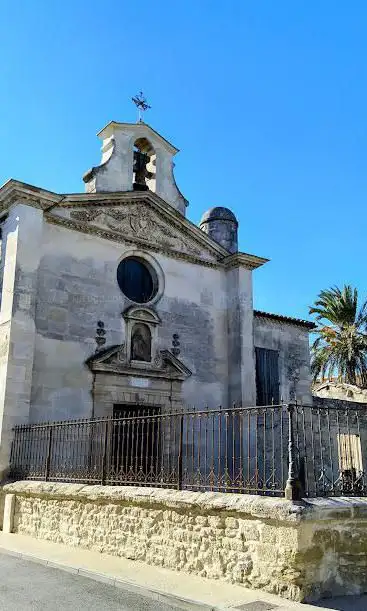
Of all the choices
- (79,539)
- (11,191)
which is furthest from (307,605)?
(11,191)

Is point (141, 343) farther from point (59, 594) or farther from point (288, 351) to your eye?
point (59, 594)

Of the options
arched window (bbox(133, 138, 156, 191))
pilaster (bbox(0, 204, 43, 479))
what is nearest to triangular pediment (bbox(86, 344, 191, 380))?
pilaster (bbox(0, 204, 43, 479))

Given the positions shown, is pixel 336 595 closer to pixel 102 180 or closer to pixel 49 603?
pixel 49 603

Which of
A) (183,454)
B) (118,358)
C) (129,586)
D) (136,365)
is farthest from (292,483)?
(136,365)

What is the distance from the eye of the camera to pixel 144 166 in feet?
54.4

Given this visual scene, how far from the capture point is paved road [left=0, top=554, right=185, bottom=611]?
233 inches

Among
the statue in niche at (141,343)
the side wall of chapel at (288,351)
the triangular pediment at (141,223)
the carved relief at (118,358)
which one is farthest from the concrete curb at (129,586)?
the side wall of chapel at (288,351)

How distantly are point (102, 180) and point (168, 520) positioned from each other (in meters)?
9.98

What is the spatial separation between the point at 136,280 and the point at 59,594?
9716 mm

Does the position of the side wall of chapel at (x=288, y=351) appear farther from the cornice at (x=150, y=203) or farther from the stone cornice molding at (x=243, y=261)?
the cornice at (x=150, y=203)

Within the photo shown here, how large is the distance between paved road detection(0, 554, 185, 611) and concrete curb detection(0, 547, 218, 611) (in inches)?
2.6

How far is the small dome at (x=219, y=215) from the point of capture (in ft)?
62.7

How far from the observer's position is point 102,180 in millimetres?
15266

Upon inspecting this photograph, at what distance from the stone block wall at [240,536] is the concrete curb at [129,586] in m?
0.87
